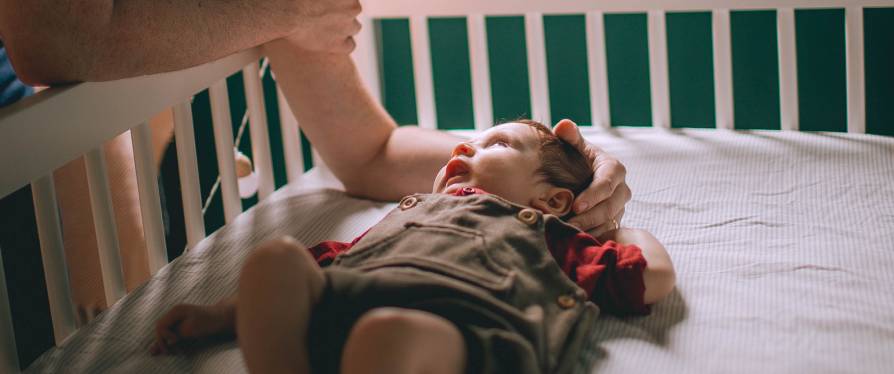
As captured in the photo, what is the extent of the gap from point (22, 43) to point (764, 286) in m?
0.88

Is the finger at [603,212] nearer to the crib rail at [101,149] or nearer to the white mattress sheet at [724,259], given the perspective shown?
the white mattress sheet at [724,259]

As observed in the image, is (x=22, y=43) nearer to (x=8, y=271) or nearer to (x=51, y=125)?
(x=51, y=125)

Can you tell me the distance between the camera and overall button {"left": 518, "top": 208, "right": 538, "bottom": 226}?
3.47 ft

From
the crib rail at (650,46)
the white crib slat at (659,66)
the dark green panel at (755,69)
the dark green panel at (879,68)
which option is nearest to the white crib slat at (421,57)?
the crib rail at (650,46)

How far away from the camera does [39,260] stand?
144 cm

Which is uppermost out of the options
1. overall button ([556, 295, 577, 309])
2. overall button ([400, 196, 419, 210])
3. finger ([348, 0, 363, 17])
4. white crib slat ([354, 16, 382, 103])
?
finger ([348, 0, 363, 17])

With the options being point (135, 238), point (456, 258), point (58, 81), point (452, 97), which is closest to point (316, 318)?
point (456, 258)

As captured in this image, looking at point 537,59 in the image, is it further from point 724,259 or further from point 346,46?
point 724,259

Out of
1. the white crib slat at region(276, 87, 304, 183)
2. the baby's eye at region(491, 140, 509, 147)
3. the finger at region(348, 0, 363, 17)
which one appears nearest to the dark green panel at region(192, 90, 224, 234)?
the white crib slat at region(276, 87, 304, 183)

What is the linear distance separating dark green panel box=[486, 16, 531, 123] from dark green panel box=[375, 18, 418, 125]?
0.67ft

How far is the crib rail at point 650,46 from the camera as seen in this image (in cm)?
164

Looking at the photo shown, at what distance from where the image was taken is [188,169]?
140 cm

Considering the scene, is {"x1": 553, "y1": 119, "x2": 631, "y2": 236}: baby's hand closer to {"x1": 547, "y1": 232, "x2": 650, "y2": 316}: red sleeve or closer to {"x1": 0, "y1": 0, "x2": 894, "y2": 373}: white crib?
{"x1": 547, "y1": 232, "x2": 650, "y2": 316}: red sleeve

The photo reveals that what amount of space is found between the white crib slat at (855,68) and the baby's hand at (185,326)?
1141mm
